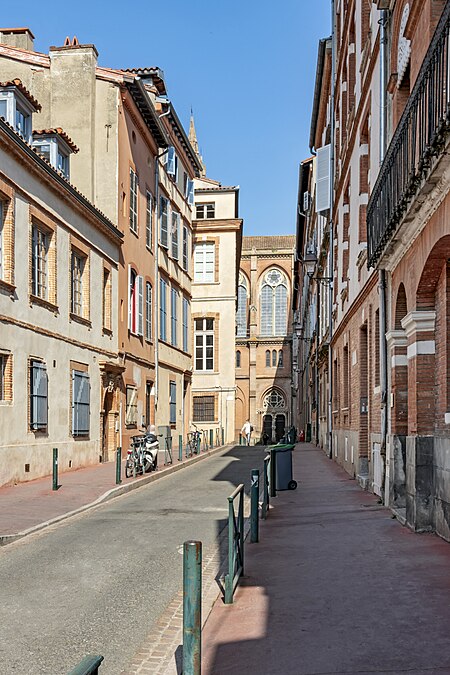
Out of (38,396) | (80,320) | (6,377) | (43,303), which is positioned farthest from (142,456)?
(80,320)

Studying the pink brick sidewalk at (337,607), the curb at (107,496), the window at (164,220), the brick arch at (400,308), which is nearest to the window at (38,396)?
the curb at (107,496)

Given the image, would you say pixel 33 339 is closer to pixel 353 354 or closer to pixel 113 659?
pixel 353 354

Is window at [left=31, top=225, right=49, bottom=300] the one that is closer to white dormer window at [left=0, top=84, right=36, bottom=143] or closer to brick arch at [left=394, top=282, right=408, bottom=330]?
white dormer window at [left=0, top=84, right=36, bottom=143]

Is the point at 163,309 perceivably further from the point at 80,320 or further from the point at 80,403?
the point at 80,403

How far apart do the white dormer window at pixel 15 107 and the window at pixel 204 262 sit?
24140 millimetres

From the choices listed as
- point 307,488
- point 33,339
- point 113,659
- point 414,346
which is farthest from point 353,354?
point 113,659

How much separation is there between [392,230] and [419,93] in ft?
7.04

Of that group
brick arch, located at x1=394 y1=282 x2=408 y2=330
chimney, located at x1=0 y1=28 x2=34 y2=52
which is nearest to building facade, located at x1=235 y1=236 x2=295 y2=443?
chimney, located at x1=0 y1=28 x2=34 y2=52

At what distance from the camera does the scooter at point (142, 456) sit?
19000 millimetres

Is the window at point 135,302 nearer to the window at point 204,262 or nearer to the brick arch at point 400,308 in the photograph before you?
the window at point 204,262

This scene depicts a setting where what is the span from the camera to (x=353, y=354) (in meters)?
19.0

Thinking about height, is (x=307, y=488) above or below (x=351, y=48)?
below

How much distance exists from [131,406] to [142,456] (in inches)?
298

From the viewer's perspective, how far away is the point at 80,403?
21469mm
